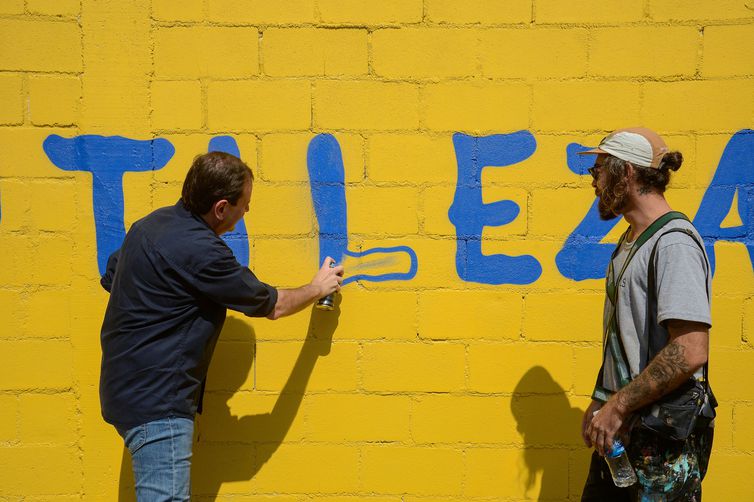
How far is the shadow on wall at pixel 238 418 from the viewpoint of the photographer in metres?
3.26

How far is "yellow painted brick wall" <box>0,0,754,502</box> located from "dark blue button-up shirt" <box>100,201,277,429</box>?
1.91ft

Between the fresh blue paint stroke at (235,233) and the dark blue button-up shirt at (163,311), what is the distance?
0.53m

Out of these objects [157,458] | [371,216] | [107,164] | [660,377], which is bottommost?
[157,458]

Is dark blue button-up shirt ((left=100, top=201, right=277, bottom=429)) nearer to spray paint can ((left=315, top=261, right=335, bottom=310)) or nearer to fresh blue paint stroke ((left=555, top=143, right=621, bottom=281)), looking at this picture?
spray paint can ((left=315, top=261, right=335, bottom=310))

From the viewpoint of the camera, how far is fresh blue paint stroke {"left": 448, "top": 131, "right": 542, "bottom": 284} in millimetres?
3193

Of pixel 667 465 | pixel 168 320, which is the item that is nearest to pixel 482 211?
pixel 667 465

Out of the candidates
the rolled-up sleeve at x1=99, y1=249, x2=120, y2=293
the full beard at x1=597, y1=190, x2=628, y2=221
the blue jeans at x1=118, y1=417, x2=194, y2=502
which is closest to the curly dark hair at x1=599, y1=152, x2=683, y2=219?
the full beard at x1=597, y1=190, x2=628, y2=221

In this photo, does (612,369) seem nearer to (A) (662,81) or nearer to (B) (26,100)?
(A) (662,81)

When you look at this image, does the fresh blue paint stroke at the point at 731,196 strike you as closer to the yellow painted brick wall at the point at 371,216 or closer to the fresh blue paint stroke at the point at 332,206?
the yellow painted brick wall at the point at 371,216

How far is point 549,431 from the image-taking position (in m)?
3.26

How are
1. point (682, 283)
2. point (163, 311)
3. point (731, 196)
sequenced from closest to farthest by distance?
point (682, 283) < point (163, 311) < point (731, 196)

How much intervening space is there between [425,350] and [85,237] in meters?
1.67

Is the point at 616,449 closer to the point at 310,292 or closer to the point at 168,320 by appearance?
the point at 310,292

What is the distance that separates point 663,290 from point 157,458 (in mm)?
1925
